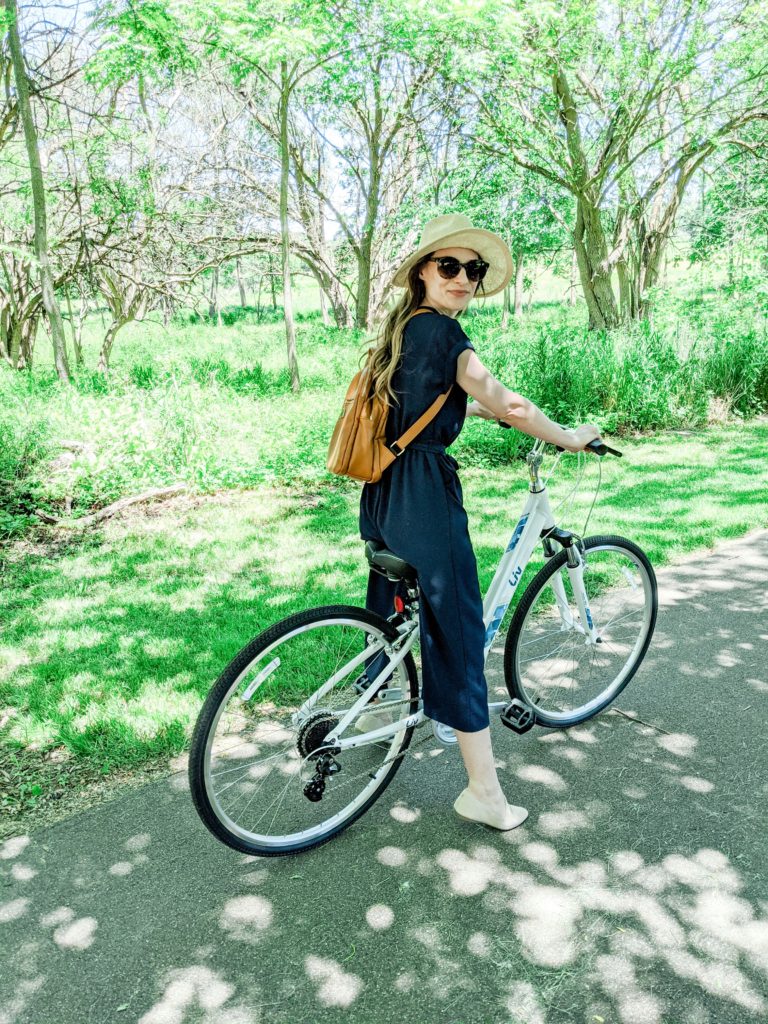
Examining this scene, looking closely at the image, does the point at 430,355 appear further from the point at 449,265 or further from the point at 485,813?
the point at 485,813

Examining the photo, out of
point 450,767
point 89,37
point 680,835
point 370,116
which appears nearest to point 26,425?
point 450,767

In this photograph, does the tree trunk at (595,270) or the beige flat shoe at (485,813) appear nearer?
the beige flat shoe at (485,813)

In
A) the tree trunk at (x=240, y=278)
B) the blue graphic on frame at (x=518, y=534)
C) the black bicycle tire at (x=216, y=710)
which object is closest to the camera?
the black bicycle tire at (x=216, y=710)

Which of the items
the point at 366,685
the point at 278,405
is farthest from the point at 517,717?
the point at 278,405

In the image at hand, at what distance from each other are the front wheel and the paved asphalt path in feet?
0.94

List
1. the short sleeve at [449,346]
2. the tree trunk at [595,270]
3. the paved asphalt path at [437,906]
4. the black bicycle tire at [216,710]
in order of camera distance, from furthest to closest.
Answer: the tree trunk at [595,270] < the short sleeve at [449,346] < the black bicycle tire at [216,710] < the paved asphalt path at [437,906]

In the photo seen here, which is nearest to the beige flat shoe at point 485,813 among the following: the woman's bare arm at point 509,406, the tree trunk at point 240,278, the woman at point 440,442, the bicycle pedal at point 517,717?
the woman at point 440,442

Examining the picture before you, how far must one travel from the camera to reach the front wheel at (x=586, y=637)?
10.8ft

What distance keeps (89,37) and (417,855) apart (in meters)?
14.3

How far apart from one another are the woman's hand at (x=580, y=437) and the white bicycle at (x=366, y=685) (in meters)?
0.06

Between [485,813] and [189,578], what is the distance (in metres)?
3.13

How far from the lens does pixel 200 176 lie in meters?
16.8

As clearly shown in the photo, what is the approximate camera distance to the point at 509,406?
8.56ft

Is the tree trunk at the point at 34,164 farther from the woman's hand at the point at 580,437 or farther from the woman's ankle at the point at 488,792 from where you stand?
the woman's ankle at the point at 488,792
